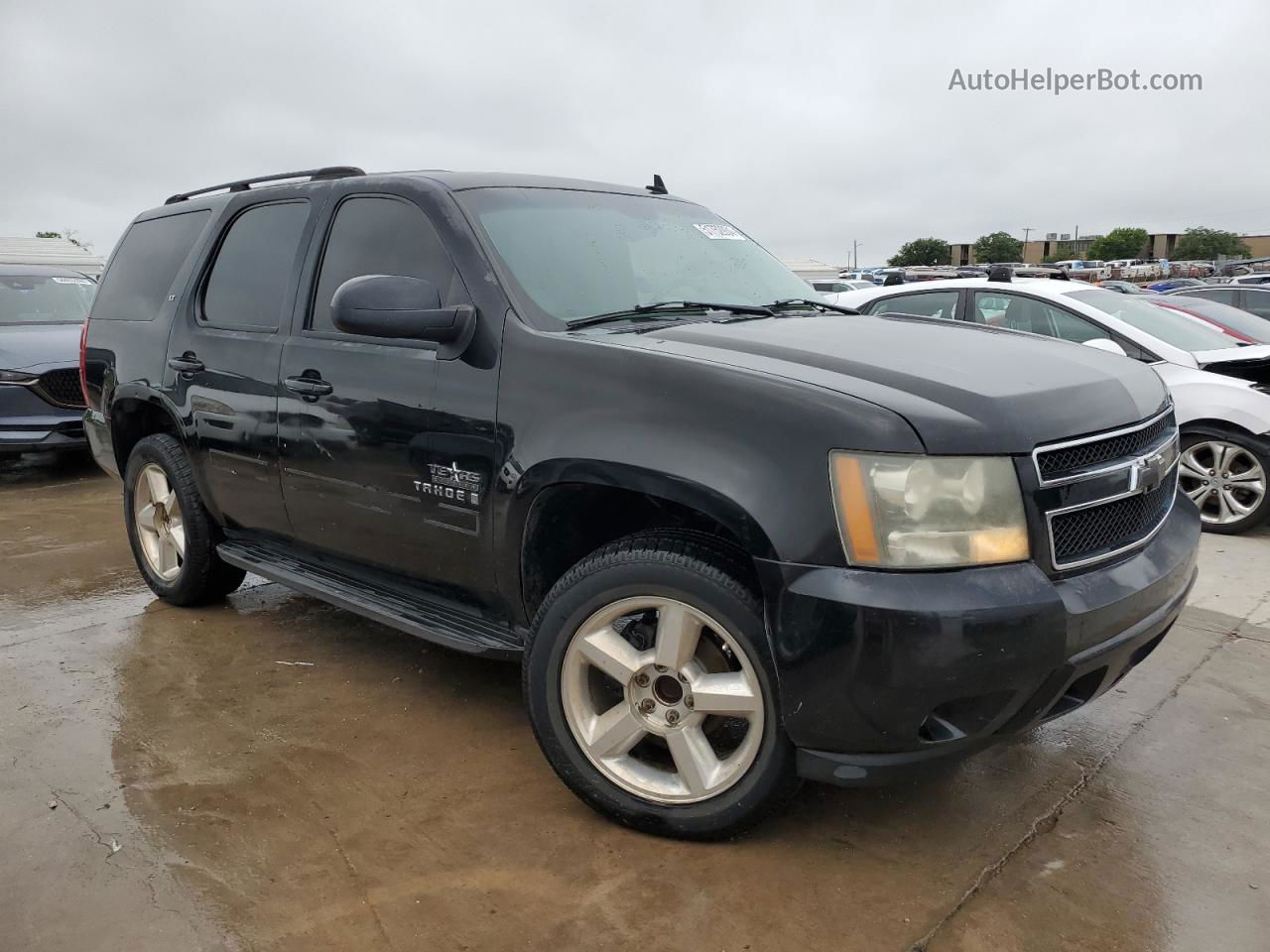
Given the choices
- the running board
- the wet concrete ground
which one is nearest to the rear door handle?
the running board

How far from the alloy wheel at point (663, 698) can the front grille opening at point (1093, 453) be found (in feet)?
2.79

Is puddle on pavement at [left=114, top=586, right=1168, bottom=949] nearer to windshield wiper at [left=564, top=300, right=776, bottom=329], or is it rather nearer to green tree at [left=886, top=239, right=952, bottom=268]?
windshield wiper at [left=564, top=300, right=776, bottom=329]

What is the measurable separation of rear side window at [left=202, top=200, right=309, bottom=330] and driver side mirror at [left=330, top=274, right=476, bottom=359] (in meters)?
0.99

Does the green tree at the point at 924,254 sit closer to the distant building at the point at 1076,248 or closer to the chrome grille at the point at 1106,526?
the distant building at the point at 1076,248


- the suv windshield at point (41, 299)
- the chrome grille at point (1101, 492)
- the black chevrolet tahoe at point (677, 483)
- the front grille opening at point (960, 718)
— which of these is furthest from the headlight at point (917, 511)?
the suv windshield at point (41, 299)

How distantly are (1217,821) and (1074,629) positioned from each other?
39.8 inches

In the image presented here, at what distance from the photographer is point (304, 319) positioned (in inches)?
142

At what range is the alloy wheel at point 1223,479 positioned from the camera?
239 inches

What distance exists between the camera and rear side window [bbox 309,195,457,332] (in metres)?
3.23

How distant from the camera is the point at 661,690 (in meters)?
2.61

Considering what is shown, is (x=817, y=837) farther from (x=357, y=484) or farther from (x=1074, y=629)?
(x=357, y=484)

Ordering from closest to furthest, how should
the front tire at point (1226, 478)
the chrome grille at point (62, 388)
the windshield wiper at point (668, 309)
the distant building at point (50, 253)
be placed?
1. the windshield wiper at point (668, 309)
2. the front tire at point (1226, 478)
3. the chrome grille at point (62, 388)
4. the distant building at point (50, 253)

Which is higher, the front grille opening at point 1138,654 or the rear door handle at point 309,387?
the rear door handle at point 309,387

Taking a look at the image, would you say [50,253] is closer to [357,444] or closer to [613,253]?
[357,444]
